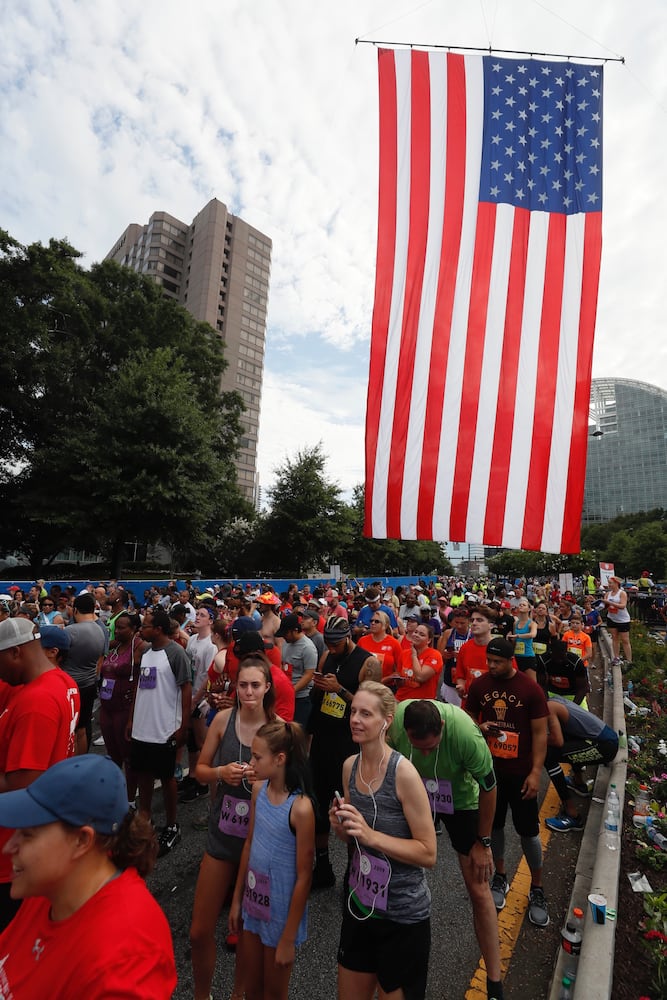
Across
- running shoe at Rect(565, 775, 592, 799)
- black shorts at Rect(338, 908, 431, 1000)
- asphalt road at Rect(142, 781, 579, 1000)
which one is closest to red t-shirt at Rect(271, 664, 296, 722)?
black shorts at Rect(338, 908, 431, 1000)

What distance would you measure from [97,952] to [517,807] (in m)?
3.28

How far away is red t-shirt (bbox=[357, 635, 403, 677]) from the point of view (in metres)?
5.67

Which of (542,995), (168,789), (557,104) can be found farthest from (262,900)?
(557,104)

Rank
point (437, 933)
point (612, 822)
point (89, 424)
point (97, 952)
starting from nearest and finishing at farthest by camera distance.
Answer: point (97, 952), point (437, 933), point (612, 822), point (89, 424)

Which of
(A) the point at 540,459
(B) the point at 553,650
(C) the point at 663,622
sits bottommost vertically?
(C) the point at 663,622

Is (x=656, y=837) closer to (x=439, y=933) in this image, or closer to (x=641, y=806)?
(x=641, y=806)

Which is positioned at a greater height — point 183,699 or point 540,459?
point 540,459

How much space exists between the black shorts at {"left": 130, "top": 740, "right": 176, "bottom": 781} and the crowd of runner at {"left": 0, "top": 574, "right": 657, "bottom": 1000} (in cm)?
2

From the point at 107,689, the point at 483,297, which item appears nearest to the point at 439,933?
the point at 107,689

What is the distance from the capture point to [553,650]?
6.20 metres

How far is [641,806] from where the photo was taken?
4.66m

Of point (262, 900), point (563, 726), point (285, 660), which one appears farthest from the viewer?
point (285, 660)

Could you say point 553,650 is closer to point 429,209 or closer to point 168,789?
point 168,789

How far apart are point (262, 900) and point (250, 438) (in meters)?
74.4
